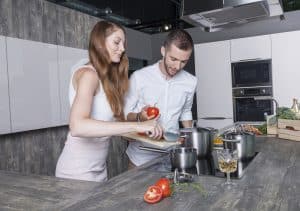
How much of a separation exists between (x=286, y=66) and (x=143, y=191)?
3.66 meters

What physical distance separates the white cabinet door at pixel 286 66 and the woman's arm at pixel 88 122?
3.29 meters

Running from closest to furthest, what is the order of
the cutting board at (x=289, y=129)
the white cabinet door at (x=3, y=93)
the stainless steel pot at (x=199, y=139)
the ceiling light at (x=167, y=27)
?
the stainless steel pot at (x=199, y=139) < the cutting board at (x=289, y=129) < the white cabinet door at (x=3, y=93) < the ceiling light at (x=167, y=27)

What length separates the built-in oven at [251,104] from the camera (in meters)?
4.38

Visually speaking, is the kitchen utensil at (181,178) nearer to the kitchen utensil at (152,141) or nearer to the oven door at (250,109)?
the kitchen utensil at (152,141)

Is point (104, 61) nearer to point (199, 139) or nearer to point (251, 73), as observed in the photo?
point (199, 139)

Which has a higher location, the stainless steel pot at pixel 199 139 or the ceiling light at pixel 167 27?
the ceiling light at pixel 167 27

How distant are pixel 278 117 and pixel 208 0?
1.05 m

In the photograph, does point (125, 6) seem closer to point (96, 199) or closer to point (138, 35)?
point (138, 35)

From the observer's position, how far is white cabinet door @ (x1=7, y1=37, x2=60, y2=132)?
2.89 metres

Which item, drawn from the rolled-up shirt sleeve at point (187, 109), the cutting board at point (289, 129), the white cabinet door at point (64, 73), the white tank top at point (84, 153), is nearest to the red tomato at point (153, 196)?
the white tank top at point (84, 153)

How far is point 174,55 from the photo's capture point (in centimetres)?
207

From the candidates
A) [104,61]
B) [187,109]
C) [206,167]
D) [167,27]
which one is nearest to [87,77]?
[104,61]

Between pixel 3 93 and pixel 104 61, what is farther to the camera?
pixel 3 93

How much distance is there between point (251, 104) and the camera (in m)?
4.50
